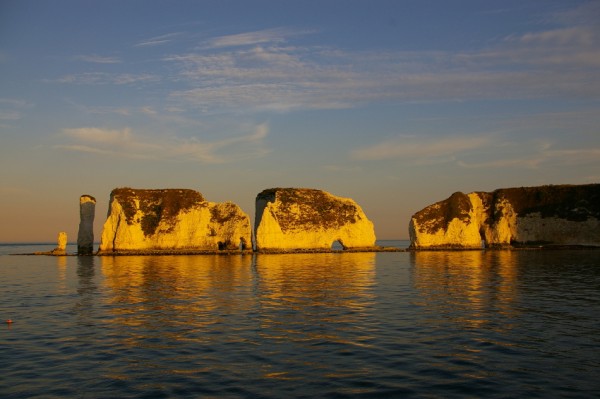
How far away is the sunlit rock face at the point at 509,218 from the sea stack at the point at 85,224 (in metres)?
61.2

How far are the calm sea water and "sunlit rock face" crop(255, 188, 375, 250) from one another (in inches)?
2324

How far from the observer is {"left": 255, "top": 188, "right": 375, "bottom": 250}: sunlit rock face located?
9300 cm

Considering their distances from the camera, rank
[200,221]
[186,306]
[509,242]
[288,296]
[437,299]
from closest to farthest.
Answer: [186,306] → [437,299] → [288,296] → [200,221] → [509,242]

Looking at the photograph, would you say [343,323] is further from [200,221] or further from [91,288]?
[200,221]

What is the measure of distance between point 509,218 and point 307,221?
133ft

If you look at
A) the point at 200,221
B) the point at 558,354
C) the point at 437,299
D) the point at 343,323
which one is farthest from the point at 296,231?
the point at 558,354

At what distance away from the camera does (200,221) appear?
9338cm

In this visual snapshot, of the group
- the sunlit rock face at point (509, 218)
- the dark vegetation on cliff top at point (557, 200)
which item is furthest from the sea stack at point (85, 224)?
the dark vegetation on cliff top at point (557, 200)

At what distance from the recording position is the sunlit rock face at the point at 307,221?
93.0 meters

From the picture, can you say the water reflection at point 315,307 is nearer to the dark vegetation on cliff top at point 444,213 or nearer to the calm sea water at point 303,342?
the calm sea water at point 303,342

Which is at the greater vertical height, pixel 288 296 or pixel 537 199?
pixel 537 199

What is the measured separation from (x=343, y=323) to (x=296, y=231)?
7328cm

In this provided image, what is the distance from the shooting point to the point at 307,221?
95.9 meters

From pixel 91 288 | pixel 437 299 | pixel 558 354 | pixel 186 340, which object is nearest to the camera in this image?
pixel 558 354
